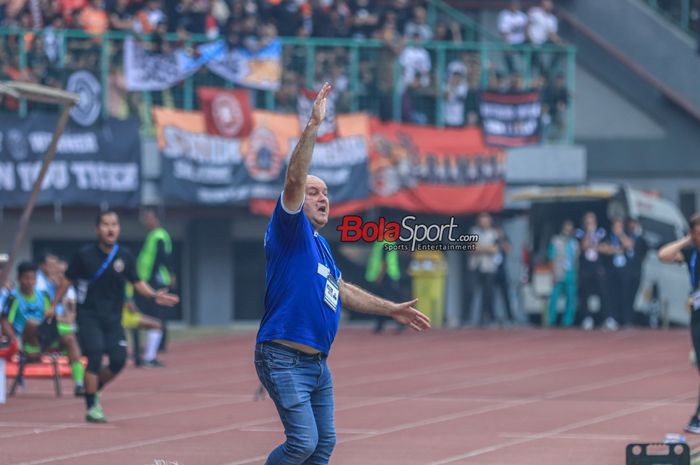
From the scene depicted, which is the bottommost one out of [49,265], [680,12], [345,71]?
[49,265]

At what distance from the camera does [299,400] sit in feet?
27.6

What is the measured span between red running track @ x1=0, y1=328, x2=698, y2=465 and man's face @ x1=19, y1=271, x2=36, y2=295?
3.75ft

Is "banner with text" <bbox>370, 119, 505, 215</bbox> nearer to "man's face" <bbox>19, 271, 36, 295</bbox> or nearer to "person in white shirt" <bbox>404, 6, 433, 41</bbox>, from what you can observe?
"person in white shirt" <bbox>404, 6, 433, 41</bbox>

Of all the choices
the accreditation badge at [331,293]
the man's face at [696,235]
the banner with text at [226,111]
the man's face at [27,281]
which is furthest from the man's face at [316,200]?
the banner with text at [226,111]

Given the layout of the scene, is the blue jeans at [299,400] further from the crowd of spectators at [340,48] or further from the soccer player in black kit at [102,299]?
the crowd of spectators at [340,48]

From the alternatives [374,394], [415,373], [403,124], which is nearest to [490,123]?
[403,124]

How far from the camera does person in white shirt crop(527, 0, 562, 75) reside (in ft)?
101

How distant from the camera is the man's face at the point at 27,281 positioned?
17547 millimetres

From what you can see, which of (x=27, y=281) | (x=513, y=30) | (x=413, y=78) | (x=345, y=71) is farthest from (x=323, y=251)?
(x=513, y=30)

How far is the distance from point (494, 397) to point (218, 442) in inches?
181

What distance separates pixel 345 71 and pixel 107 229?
49.6ft

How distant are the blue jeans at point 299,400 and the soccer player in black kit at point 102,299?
5.77 m

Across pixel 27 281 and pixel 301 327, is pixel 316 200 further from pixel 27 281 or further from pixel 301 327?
pixel 27 281

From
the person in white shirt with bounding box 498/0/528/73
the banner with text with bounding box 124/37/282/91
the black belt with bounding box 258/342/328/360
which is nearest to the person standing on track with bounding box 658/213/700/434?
the black belt with bounding box 258/342/328/360
